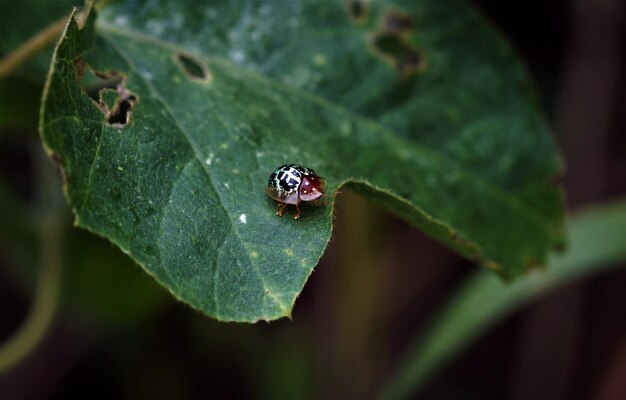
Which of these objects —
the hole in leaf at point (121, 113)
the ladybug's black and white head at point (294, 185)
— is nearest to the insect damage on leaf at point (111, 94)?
the hole in leaf at point (121, 113)

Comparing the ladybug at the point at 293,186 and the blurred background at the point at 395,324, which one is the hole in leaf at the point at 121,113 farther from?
the blurred background at the point at 395,324

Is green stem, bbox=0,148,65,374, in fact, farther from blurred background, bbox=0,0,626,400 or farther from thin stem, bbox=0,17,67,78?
thin stem, bbox=0,17,67,78

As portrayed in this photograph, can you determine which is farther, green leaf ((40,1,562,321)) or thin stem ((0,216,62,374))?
thin stem ((0,216,62,374))

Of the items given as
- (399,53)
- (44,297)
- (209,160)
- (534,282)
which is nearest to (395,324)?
(534,282)

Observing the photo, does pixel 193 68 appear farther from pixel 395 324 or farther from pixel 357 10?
pixel 395 324

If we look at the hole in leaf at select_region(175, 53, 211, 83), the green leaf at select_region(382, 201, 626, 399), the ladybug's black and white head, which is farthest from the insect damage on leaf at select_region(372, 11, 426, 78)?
the green leaf at select_region(382, 201, 626, 399)
